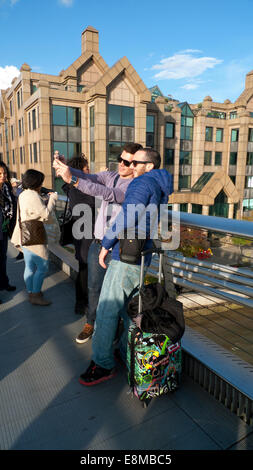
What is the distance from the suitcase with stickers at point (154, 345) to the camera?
2375 millimetres

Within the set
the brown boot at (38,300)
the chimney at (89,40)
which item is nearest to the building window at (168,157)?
the chimney at (89,40)

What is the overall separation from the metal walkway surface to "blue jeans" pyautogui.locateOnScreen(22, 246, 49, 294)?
1.12 meters

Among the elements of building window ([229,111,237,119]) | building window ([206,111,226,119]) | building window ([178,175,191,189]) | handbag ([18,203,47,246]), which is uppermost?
building window ([229,111,237,119])

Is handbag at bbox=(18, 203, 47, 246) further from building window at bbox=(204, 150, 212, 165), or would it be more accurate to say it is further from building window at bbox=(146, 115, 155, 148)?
building window at bbox=(204, 150, 212, 165)

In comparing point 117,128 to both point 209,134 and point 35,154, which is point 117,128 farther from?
point 209,134

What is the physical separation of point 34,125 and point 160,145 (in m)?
13.5

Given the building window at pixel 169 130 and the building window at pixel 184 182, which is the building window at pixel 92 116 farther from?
the building window at pixel 184 182

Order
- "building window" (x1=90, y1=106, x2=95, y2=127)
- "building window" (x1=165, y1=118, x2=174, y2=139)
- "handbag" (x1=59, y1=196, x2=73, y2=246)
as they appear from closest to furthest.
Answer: "handbag" (x1=59, y1=196, x2=73, y2=246) < "building window" (x1=90, y1=106, x2=95, y2=127) < "building window" (x1=165, y1=118, x2=174, y2=139)

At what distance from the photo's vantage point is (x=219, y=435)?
216 cm

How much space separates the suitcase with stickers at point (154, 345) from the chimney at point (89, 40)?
36928mm

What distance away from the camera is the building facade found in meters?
28.2

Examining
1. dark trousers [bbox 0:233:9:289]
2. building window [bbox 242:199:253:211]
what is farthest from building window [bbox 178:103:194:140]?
dark trousers [bbox 0:233:9:289]

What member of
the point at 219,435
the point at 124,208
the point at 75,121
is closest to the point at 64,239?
the point at 124,208

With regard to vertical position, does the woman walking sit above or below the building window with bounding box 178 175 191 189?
below
